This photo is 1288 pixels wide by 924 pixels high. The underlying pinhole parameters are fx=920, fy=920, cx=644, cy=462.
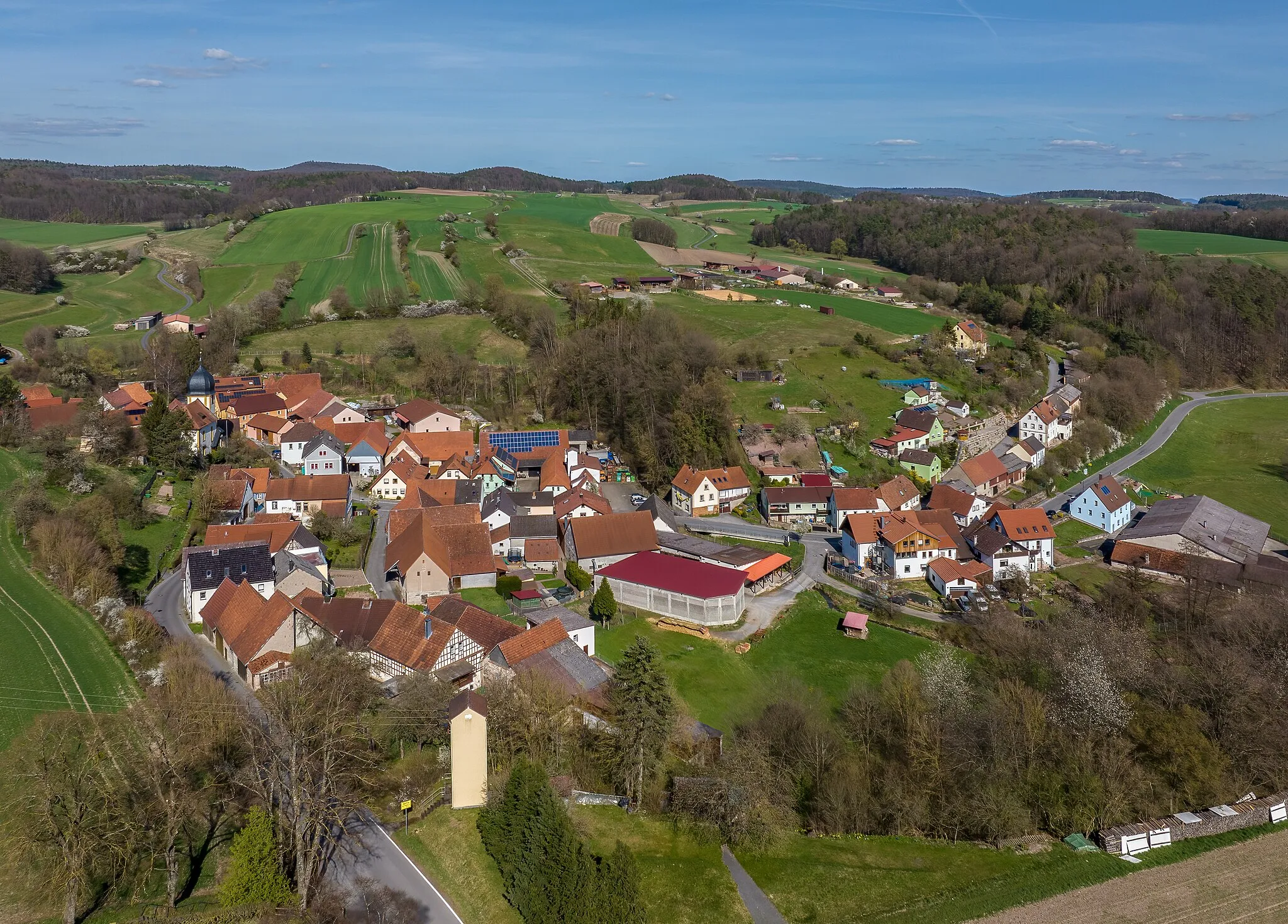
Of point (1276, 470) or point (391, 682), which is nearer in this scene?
point (391, 682)

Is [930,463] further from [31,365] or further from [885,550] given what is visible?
[31,365]

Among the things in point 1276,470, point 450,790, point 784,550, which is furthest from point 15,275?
point 1276,470

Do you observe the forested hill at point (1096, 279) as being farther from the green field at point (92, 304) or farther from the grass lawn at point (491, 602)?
the green field at point (92, 304)

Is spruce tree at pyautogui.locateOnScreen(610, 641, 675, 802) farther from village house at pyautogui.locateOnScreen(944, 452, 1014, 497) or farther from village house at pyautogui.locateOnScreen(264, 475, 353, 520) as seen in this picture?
village house at pyautogui.locateOnScreen(944, 452, 1014, 497)

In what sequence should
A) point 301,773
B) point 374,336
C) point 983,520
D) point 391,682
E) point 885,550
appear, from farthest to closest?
point 374,336 < point 983,520 < point 885,550 < point 391,682 < point 301,773

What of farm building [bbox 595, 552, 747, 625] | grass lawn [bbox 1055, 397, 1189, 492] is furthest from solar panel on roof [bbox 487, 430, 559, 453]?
grass lawn [bbox 1055, 397, 1189, 492]

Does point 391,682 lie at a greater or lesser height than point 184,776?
lesser

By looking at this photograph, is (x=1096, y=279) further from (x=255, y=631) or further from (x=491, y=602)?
(x=255, y=631)

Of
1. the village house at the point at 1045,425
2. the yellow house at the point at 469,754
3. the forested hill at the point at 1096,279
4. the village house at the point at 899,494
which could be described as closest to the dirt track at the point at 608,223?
the forested hill at the point at 1096,279
